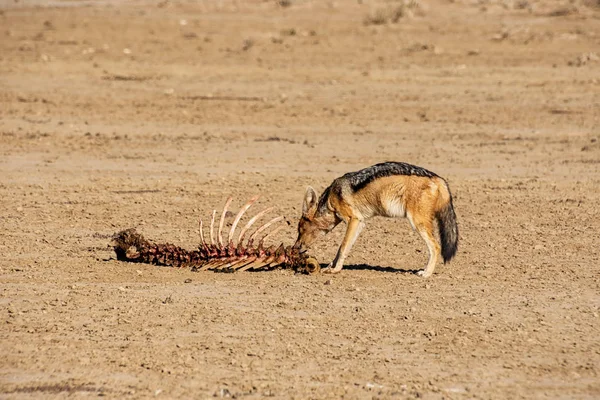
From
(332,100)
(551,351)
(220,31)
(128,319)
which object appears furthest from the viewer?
(220,31)

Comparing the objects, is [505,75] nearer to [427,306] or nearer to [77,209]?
[77,209]

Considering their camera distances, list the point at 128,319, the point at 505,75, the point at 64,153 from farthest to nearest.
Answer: the point at 505,75, the point at 64,153, the point at 128,319

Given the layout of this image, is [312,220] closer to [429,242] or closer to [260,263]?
[260,263]

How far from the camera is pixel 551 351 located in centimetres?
773

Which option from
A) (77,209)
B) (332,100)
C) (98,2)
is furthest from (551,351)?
(98,2)

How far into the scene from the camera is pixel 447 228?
940cm

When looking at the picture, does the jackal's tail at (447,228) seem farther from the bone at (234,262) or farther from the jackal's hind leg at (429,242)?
the bone at (234,262)

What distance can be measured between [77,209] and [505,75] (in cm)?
1101

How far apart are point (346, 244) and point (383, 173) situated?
2.16 ft

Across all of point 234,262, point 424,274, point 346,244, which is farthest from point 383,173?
point 234,262

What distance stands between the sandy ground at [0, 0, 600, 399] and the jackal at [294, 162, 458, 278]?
29 centimetres

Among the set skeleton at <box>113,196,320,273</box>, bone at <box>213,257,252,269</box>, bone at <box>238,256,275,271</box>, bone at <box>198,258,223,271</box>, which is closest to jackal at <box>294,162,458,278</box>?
skeleton at <box>113,196,320,273</box>

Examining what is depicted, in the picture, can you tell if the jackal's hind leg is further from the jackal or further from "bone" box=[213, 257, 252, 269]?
"bone" box=[213, 257, 252, 269]

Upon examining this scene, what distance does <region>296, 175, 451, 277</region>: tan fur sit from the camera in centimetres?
932
